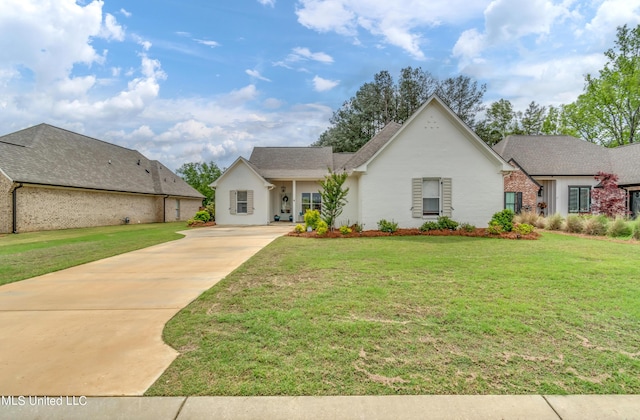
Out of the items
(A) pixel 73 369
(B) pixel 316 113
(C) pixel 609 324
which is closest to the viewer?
(A) pixel 73 369

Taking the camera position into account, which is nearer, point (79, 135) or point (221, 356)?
point (221, 356)

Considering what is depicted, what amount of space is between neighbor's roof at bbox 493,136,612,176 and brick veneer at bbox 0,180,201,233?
2954cm

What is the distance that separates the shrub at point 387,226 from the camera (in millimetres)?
14195

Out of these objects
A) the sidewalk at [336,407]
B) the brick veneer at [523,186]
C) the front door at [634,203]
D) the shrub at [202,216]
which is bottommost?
the sidewalk at [336,407]

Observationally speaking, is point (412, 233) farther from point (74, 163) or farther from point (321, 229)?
point (74, 163)

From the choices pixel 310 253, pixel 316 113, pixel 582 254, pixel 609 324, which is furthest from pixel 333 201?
pixel 316 113

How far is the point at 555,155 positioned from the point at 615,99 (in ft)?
60.2

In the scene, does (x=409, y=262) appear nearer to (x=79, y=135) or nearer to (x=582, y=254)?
(x=582, y=254)

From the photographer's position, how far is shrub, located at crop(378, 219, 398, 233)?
1420 centimetres

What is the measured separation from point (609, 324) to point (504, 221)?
10753 mm

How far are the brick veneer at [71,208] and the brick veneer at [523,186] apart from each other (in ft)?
92.8

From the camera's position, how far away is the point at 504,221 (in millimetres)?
13672

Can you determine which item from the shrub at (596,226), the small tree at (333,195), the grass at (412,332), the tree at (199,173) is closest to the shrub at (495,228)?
the shrub at (596,226)

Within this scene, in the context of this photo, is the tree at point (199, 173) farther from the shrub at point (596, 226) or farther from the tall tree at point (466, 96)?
the shrub at point (596, 226)
